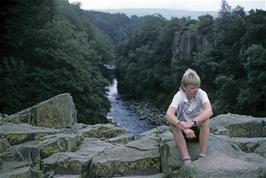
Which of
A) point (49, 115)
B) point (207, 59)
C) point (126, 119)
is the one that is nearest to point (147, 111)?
point (126, 119)

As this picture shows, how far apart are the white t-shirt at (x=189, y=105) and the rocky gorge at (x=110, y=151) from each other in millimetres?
537

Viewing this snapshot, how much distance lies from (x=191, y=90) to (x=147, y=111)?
214 ft

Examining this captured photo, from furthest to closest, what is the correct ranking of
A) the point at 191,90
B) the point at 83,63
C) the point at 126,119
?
the point at 126,119 → the point at 83,63 → the point at 191,90

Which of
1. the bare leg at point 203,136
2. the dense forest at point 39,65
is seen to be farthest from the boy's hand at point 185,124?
Answer: the dense forest at point 39,65

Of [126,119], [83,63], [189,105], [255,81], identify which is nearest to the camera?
[189,105]

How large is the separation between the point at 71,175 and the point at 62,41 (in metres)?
30.2

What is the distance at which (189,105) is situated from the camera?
8344mm

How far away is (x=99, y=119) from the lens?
38.1m

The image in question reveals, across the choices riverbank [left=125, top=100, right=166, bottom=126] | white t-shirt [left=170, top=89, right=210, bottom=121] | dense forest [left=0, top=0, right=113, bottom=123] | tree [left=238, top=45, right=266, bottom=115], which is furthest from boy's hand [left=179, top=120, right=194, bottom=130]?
riverbank [left=125, top=100, right=166, bottom=126]

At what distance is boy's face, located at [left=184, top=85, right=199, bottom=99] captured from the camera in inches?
320

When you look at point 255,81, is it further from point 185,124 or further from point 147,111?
point 185,124

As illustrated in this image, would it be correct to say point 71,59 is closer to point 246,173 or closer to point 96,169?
point 96,169

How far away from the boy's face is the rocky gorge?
881mm

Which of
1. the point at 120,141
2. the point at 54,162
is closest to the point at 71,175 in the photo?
the point at 54,162
